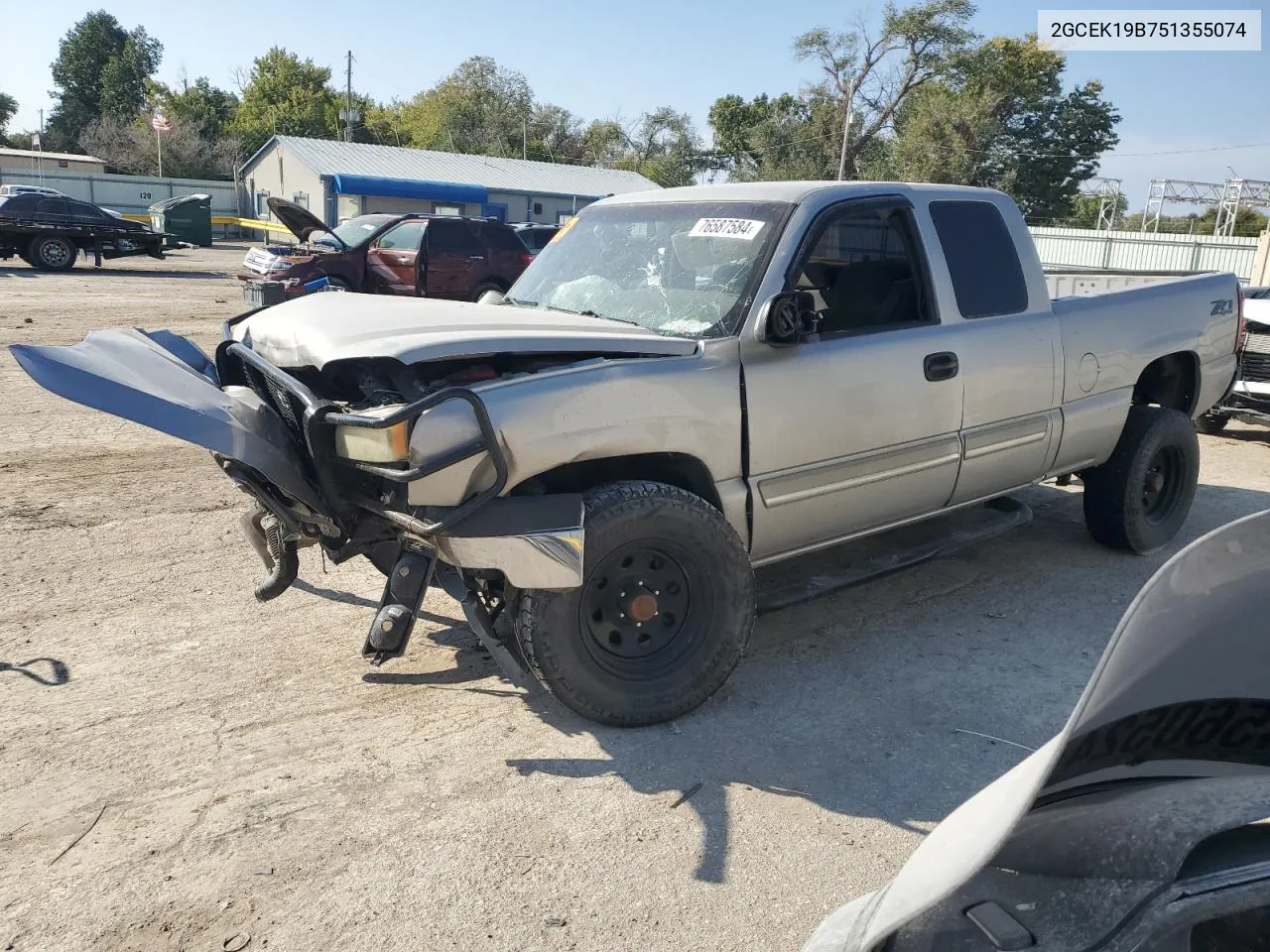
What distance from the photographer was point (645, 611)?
3.61m

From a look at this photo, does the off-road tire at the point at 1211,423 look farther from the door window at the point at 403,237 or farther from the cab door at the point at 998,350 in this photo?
the door window at the point at 403,237

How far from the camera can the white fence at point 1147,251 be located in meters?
27.5

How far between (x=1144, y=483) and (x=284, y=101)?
8312cm

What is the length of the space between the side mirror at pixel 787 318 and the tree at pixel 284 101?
78621 millimetres

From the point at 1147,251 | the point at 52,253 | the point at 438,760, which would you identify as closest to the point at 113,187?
the point at 52,253

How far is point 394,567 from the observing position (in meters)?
3.41

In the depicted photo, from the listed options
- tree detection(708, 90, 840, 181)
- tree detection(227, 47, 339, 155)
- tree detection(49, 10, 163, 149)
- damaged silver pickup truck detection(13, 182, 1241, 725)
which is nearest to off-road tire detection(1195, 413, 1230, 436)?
damaged silver pickup truck detection(13, 182, 1241, 725)

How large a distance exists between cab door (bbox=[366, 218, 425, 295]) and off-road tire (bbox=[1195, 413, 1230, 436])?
10.6 metres

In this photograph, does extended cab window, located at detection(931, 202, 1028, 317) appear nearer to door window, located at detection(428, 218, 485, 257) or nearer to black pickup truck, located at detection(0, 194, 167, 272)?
door window, located at detection(428, 218, 485, 257)

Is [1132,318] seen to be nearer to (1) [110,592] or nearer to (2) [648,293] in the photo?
(2) [648,293]

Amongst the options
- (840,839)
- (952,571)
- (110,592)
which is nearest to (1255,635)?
(840,839)

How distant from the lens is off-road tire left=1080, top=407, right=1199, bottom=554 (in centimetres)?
561

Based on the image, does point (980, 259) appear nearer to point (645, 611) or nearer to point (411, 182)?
point (645, 611)

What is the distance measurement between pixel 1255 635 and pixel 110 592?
15.5 feet
